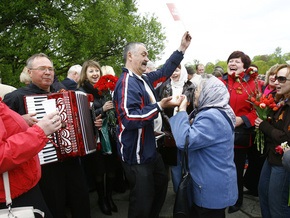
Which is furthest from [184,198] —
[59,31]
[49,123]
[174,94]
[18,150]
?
[59,31]

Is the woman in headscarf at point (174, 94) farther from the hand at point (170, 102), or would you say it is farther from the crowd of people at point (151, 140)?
the hand at point (170, 102)

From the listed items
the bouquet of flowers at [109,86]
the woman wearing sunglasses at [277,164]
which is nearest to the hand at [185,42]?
the bouquet of flowers at [109,86]

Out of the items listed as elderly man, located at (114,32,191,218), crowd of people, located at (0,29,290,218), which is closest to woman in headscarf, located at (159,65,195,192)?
crowd of people, located at (0,29,290,218)

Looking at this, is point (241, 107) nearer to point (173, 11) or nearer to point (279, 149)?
point (279, 149)

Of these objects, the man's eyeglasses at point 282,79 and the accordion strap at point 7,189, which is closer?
the accordion strap at point 7,189

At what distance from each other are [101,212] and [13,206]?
251 centimetres

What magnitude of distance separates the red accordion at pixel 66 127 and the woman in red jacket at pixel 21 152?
2.33 ft

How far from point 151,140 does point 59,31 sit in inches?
308

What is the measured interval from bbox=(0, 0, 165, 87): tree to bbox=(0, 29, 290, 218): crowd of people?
572cm

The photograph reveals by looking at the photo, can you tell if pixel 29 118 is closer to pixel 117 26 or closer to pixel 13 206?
pixel 13 206

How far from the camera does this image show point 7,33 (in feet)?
28.8

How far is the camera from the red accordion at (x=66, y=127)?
2.68 meters

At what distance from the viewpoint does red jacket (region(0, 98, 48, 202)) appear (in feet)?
5.39

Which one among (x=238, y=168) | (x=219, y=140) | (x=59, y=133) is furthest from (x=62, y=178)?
(x=238, y=168)
